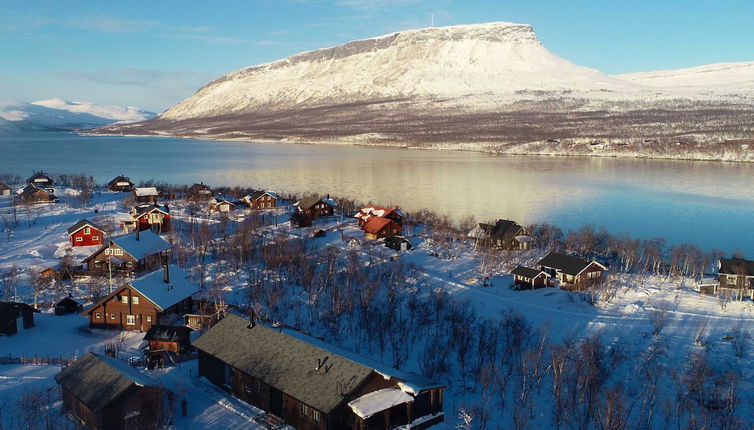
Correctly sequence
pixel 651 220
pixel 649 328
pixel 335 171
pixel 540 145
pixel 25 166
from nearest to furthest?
pixel 649 328, pixel 651 220, pixel 335 171, pixel 25 166, pixel 540 145

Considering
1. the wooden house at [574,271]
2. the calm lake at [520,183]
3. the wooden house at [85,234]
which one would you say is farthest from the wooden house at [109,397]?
the calm lake at [520,183]

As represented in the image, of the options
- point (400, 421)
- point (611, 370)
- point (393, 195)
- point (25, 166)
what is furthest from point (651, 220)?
point (25, 166)

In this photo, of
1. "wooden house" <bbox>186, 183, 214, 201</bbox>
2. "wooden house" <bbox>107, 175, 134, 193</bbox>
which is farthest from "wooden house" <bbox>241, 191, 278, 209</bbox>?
"wooden house" <bbox>107, 175, 134, 193</bbox>

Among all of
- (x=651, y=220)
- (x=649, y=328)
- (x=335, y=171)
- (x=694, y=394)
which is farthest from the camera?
(x=335, y=171)

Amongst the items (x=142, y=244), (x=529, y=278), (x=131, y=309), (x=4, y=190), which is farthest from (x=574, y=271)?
(x=4, y=190)

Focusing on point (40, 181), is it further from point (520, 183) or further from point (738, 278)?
point (738, 278)

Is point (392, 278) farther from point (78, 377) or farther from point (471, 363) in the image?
point (78, 377)
